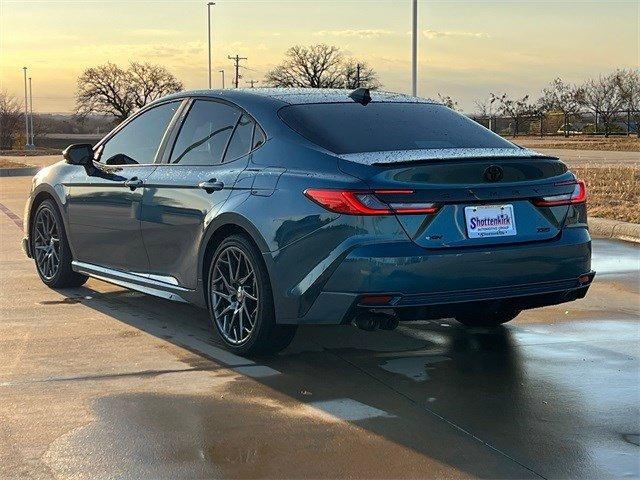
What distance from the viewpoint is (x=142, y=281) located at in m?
7.28

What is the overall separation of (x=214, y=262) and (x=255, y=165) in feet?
2.16

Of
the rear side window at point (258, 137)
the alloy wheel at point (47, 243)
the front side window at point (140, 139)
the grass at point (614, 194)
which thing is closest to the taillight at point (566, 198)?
the rear side window at point (258, 137)

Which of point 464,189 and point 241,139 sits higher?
point 241,139

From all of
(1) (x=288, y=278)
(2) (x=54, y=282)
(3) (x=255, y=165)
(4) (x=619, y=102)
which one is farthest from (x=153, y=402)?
(4) (x=619, y=102)

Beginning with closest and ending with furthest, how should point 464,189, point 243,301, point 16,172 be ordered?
point 464,189, point 243,301, point 16,172

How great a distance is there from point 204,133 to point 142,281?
3.70ft

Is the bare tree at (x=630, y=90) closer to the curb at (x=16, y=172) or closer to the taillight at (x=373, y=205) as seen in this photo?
the curb at (x=16, y=172)

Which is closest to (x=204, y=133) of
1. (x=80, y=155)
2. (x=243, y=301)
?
(x=243, y=301)

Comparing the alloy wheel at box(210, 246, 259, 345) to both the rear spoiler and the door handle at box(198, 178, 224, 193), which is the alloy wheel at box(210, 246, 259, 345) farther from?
the rear spoiler

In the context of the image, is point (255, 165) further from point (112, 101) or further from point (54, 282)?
point (112, 101)

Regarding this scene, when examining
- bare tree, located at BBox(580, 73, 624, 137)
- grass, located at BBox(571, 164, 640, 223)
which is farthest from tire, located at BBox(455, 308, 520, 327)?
bare tree, located at BBox(580, 73, 624, 137)

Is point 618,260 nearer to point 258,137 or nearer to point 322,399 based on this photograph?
point 258,137

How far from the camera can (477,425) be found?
4871mm

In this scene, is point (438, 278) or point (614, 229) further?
point (614, 229)
